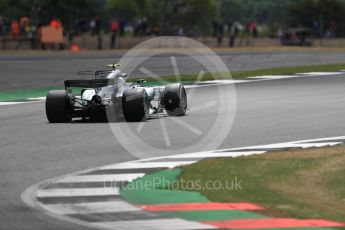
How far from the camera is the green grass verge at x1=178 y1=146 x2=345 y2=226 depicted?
11094 millimetres

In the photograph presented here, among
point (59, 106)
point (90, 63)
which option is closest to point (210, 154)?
point (59, 106)

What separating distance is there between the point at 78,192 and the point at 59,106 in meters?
7.03

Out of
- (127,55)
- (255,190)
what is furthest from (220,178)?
(127,55)

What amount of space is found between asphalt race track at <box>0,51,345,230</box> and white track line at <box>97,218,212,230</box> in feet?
1.38

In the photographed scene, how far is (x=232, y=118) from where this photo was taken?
66.3ft

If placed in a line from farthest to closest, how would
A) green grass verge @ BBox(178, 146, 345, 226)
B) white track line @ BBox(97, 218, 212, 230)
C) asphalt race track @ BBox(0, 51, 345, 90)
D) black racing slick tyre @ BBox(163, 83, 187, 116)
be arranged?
asphalt race track @ BBox(0, 51, 345, 90)
black racing slick tyre @ BBox(163, 83, 187, 116)
green grass verge @ BBox(178, 146, 345, 226)
white track line @ BBox(97, 218, 212, 230)

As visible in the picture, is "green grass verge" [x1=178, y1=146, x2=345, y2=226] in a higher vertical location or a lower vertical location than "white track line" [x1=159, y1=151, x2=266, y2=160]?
higher

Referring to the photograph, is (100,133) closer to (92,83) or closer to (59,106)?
(92,83)

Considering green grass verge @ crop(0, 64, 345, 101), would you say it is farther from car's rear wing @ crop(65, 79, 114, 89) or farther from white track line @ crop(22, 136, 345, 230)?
white track line @ crop(22, 136, 345, 230)

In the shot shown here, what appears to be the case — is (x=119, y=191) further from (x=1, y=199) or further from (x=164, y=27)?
(x=164, y=27)

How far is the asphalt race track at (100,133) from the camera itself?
1277 centimetres

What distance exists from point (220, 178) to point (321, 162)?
1803 millimetres

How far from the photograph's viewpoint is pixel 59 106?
19094 millimetres

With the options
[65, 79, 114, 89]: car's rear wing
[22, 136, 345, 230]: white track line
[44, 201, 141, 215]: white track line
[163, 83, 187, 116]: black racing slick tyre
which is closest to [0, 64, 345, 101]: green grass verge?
[163, 83, 187, 116]: black racing slick tyre
